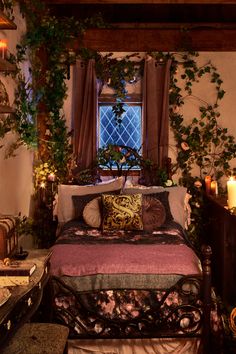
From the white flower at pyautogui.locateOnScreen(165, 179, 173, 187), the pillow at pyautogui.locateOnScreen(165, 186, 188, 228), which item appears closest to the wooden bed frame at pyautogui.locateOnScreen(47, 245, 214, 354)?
the pillow at pyautogui.locateOnScreen(165, 186, 188, 228)

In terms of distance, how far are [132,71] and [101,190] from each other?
1.36 m

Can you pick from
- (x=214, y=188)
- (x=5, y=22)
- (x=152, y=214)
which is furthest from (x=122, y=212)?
(x=5, y=22)

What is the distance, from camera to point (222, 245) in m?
3.91

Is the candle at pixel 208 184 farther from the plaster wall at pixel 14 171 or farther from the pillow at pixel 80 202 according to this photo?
the plaster wall at pixel 14 171

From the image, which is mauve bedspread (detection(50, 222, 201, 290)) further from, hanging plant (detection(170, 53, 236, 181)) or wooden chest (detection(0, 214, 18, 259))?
hanging plant (detection(170, 53, 236, 181))

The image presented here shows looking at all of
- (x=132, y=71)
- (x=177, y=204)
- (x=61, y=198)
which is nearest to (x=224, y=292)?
(x=177, y=204)

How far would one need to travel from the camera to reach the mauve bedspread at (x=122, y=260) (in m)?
2.78

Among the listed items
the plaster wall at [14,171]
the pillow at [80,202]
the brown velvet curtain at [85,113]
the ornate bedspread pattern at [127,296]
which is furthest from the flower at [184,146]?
the ornate bedspread pattern at [127,296]

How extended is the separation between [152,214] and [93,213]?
0.51 meters

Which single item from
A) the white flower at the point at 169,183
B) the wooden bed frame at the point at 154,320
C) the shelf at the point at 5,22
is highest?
the shelf at the point at 5,22

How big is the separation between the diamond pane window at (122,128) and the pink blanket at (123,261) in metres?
2.03

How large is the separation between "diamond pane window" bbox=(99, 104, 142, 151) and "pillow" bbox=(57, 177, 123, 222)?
694 millimetres

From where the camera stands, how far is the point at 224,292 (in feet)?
12.1

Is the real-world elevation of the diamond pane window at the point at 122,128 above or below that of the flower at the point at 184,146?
above
